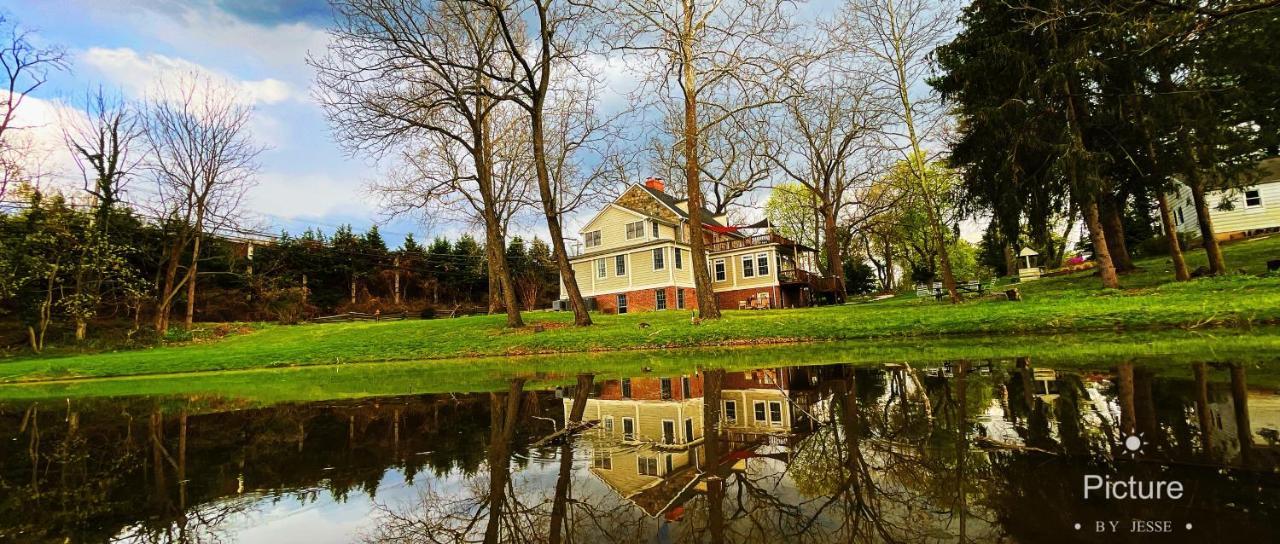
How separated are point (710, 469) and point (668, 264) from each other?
31614 mm

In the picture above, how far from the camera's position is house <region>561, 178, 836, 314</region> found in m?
34.5

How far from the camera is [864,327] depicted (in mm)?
13117

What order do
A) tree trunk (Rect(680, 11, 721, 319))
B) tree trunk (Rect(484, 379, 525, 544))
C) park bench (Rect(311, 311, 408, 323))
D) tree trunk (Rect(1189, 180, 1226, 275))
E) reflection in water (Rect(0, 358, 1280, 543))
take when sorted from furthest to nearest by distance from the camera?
park bench (Rect(311, 311, 408, 323))
tree trunk (Rect(1189, 180, 1226, 275))
tree trunk (Rect(680, 11, 721, 319))
tree trunk (Rect(484, 379, 525, 544))
reflection in water (Rect(0, 358, 1280, 543))

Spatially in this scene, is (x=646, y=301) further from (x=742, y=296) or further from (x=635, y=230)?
(x=742, y=296)

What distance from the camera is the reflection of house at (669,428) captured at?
267 cm

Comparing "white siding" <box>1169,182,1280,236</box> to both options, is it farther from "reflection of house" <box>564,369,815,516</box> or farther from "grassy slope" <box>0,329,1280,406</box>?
"reflection of house" <box>564,369,815,516</box>

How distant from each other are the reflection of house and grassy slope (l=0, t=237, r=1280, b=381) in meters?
7.57

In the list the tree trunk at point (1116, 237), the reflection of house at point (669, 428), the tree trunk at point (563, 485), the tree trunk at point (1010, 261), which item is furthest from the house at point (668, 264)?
the tree trunk at point (563, 485)

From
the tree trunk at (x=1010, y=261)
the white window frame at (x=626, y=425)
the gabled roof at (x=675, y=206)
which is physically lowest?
the white window frame at (x=626, y=425)

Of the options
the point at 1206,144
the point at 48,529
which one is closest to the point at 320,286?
the point at 48,529

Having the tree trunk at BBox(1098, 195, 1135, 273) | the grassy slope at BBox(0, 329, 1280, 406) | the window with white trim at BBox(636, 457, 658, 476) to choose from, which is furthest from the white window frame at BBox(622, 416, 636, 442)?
the tree trunk at BBox(1098, 195, 1135, 273)

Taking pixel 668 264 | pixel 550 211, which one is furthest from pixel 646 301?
pixel 550 211

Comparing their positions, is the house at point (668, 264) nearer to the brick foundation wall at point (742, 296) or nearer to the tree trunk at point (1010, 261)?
the brick foundation wall at point (742, 296)

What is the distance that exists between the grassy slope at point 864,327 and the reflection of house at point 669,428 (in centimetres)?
757
